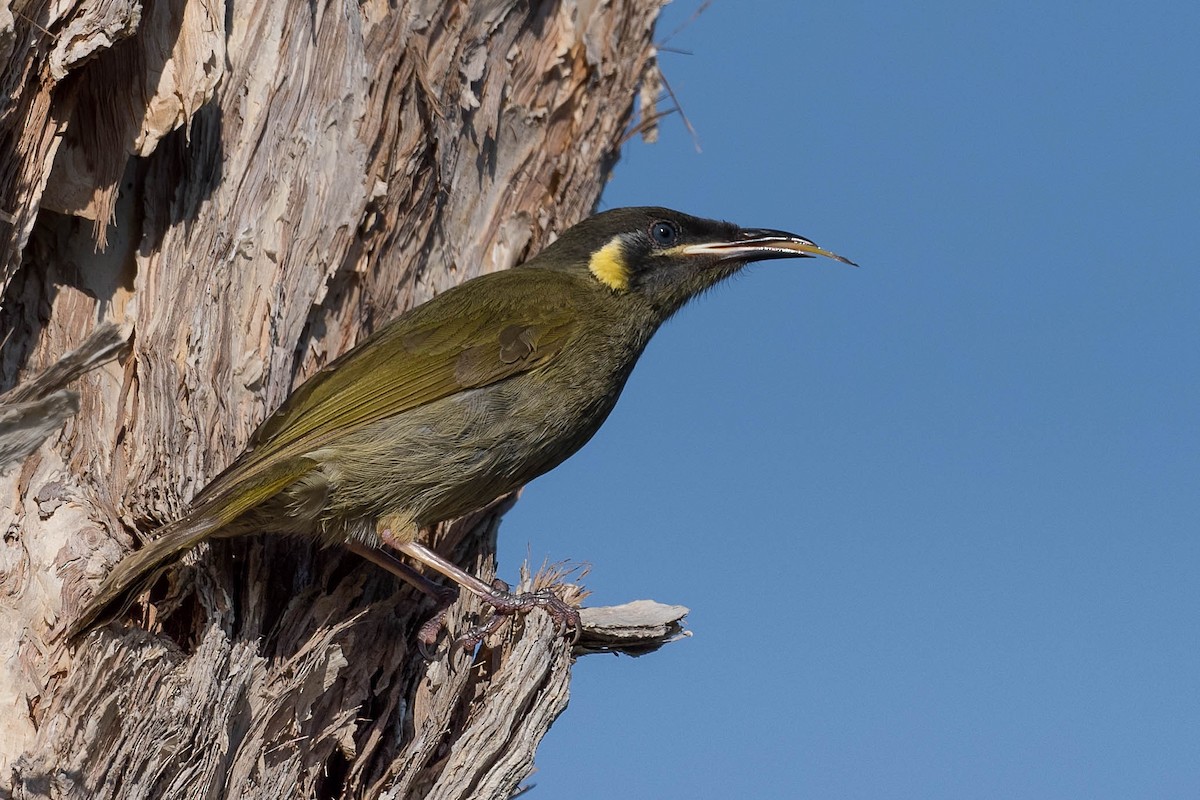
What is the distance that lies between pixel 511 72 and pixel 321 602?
2.67m

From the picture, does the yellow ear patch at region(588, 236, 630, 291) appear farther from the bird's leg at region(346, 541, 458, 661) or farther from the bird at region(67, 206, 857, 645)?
the bird's leg at region(346, 541, 458, 661)

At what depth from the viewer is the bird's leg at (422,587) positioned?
5.07 meters

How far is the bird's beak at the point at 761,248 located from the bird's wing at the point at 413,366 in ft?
2.29

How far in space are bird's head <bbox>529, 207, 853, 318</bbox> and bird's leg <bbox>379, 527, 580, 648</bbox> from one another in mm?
1368

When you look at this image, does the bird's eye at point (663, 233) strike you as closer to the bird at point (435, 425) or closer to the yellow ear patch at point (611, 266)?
the yellow ear patch at point (611, 266)

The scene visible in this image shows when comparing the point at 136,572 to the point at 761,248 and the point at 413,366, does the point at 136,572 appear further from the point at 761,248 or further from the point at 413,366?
the point at 761,248

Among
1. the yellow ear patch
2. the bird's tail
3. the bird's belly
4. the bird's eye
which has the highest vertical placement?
the bird's eye

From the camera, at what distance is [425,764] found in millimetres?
4676

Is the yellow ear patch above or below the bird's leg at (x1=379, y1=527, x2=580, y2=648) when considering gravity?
above

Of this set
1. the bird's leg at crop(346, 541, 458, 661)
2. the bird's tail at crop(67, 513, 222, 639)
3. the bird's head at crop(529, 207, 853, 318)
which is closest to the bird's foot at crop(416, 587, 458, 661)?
the bird's leg at crop(346, 541, 458, 661)

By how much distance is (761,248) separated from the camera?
579 cm

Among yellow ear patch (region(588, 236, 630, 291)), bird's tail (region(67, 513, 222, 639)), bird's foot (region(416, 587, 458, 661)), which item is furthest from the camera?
yellow ear patch (region(588, 236, 630, 291))

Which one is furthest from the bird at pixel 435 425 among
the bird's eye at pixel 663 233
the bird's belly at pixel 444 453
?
the bird's eye at pixel 663 233

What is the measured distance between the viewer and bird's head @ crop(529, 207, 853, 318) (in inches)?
226
